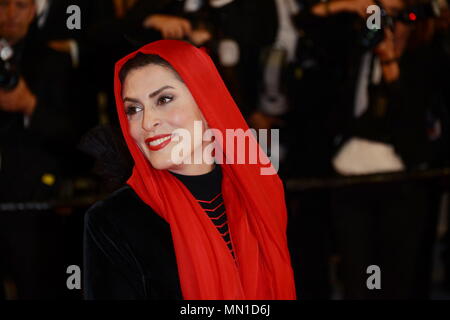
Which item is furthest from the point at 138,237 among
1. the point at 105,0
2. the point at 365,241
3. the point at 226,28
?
the point at 365,241

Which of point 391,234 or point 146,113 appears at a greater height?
point 146,113

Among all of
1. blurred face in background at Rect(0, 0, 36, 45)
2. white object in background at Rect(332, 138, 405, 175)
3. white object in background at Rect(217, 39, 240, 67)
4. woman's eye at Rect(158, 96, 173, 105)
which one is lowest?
woman's eye at Rect(158, 96, 173, 105)

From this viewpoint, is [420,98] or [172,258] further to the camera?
[420,98]

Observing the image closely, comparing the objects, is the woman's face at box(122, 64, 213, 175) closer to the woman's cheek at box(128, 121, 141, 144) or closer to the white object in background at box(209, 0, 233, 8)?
the woman's cheek at box(128, 121, 141, 144)

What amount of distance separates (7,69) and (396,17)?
0.71 m

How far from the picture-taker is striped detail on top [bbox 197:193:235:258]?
0.96 metres

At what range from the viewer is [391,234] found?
5.53ft

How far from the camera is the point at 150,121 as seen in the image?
925 millimetres

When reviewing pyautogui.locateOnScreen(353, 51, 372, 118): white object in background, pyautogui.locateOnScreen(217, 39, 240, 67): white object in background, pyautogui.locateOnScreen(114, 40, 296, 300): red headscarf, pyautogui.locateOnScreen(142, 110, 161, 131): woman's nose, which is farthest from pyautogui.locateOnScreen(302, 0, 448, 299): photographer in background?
pyautogui.locateOnScreen(142, 110, 161, 131): woman's nose

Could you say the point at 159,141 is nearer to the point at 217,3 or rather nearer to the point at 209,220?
the point at 209,220

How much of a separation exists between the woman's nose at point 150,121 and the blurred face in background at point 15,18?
0.49 metres
